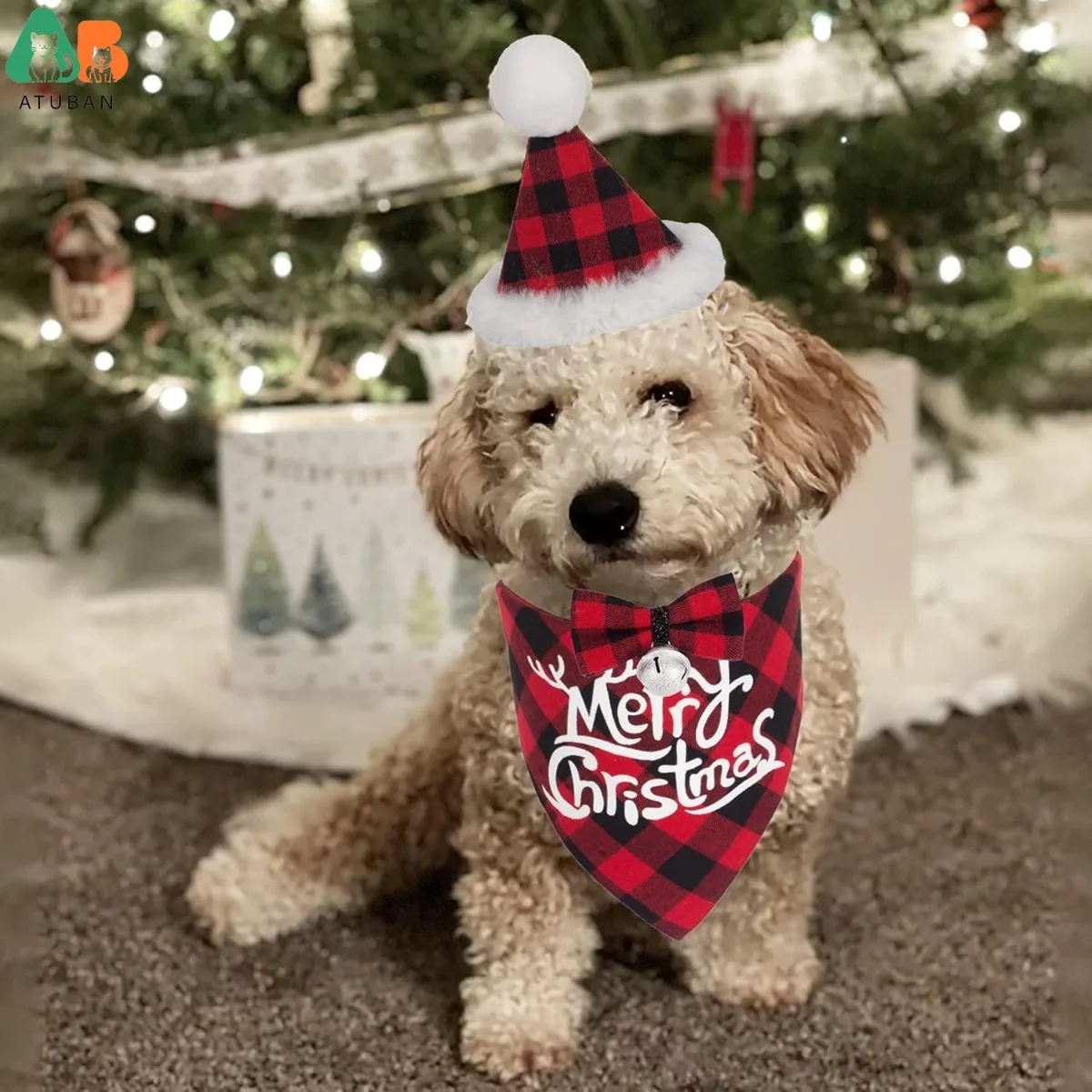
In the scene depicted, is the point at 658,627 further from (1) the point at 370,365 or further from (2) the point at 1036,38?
(2) the point at 1036,38

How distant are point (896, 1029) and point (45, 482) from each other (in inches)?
72.7

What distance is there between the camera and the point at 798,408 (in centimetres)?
93

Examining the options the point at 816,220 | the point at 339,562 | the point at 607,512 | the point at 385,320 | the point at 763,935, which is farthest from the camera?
the point at 816,220

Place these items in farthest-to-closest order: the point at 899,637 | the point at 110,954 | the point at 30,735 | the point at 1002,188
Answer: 1. the point at 1002,188
2. the point at 899,637
3. the point at 30,735
4. the point at 110,954

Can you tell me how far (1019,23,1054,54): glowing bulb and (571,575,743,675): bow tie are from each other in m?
1.44

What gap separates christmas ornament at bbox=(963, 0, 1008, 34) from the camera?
6.11 ft

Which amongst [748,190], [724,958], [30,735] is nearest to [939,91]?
[748,190]

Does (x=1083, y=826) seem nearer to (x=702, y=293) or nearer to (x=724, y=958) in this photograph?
(x=724, y=958)

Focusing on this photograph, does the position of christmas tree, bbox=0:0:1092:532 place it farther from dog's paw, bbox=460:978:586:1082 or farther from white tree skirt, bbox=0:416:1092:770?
dog's paw, bbox=460:978:586:1082

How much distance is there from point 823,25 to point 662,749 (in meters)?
1.35

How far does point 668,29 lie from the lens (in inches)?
83.0

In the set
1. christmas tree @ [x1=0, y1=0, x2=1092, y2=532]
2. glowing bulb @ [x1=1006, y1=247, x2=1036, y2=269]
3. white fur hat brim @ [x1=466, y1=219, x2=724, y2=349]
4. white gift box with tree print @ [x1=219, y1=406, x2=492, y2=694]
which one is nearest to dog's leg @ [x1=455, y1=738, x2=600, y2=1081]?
white fur hat brim @ [x1=466, y1=219, x2=724, y2=349]

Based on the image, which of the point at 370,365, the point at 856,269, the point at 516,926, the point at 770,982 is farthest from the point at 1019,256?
the point at 516,926

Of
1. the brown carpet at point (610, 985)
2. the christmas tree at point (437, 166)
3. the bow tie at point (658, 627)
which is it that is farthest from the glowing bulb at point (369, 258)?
the bow tie at point (658, 627)
